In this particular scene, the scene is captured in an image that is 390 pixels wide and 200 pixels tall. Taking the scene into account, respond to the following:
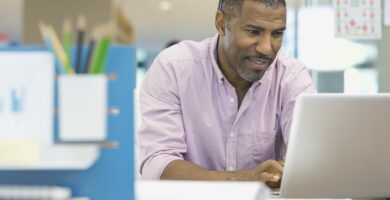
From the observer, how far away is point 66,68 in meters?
0.68

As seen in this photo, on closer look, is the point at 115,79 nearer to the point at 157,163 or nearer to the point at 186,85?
the point at 157,163

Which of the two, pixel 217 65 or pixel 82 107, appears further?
pixel 217 65

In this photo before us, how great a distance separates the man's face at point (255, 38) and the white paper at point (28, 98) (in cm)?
103

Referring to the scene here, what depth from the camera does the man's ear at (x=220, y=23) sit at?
1.82 m

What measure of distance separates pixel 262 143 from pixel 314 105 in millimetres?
668

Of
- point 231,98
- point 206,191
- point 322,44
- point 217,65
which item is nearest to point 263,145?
point 231,98

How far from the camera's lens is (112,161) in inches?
28.3

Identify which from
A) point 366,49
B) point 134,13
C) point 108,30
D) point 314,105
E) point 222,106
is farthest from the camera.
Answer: point 134,13

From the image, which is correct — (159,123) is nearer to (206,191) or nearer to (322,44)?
(206,191)

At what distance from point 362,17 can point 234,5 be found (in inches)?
62.7

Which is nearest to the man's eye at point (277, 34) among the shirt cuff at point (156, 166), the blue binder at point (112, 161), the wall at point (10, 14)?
the shirt cuff at point (156, 166)

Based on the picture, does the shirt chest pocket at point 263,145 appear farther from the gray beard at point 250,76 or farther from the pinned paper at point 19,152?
the pinned paper at point 19,152

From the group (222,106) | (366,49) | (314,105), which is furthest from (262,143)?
(366,49)

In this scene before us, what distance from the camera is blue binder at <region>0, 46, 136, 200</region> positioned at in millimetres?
714
